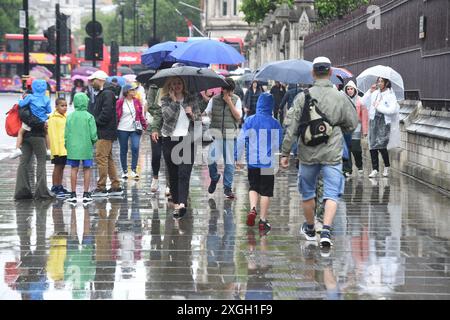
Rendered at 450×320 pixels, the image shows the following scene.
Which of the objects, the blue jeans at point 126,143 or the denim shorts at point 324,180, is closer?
the denim shorts at point 324,180

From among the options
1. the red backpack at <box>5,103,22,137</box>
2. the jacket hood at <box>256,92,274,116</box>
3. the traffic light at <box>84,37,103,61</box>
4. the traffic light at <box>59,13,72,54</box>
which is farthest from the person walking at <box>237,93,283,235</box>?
the traffic light at <box>84,37,103,61</box>

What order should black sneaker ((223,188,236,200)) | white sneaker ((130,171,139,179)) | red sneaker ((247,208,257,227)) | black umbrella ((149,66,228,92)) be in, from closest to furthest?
1. red sneaker ((247,208,257,227))
2. black umbrella ((149,66,228,92))
3. black sneaker ((223,188,236,200))
4. white sneaker ((130,171,139,179))

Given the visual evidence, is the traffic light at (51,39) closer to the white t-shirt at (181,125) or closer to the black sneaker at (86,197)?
the black sneaker at (86,197)

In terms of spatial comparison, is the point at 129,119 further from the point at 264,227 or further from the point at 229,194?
the point at 264,227

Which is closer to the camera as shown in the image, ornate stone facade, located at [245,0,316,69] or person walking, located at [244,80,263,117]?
person walking, located at [244,80,263,117]

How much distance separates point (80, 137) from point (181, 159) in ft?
6.21

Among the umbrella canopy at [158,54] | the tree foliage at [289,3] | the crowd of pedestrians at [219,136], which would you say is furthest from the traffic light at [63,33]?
the crowd of pedestrians at [219,136]

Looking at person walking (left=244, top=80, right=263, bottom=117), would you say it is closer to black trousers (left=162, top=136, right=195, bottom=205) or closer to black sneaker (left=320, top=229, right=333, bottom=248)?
black trousers (left=162, top=136, right=195, bottom=205)

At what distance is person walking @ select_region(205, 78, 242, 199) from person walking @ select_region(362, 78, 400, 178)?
11.0 ft

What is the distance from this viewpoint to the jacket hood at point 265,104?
36.5ft

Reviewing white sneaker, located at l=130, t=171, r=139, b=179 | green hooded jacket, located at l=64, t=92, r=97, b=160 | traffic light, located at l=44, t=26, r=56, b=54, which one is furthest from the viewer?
traffic light, located at l=44, t=26, r=56, b=54

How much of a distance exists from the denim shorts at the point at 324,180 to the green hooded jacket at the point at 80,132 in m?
4.03

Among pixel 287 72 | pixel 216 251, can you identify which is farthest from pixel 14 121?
pixel 216 251

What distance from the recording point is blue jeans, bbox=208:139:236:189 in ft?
44.7
